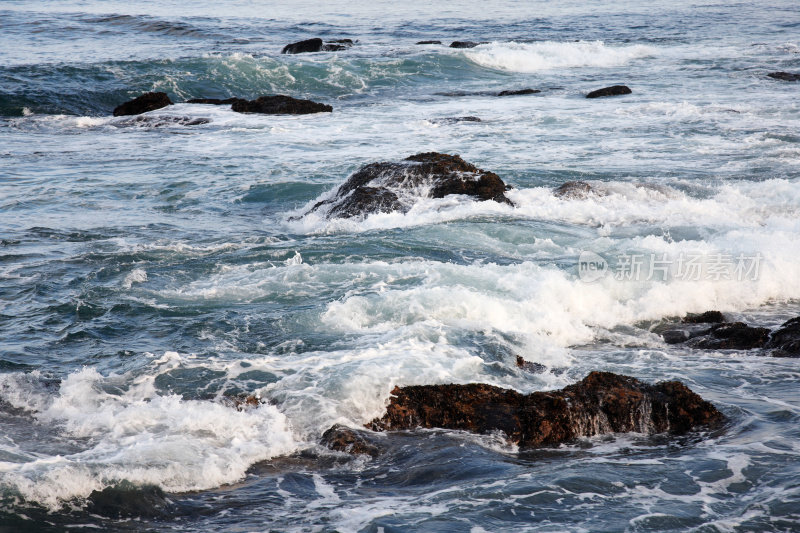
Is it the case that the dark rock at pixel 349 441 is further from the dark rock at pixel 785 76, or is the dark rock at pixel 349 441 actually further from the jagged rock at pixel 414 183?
the dark rock at pixel 785 76

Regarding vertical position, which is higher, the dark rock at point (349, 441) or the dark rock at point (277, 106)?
the dark rock at point (277, 106)

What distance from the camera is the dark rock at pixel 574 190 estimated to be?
36.1ft

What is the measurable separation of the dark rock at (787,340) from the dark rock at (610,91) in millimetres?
15274

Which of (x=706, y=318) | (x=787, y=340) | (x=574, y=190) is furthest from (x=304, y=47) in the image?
(x=787, y=340)

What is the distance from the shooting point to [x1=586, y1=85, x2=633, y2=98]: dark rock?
20.9 meters

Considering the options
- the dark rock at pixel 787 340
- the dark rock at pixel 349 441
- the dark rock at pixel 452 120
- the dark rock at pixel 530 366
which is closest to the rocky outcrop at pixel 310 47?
the dark rock at pixel 452 120

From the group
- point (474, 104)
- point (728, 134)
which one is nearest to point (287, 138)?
point (474, 104)

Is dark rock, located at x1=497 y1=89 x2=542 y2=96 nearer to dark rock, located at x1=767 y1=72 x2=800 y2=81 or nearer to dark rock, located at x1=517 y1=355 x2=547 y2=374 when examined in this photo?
dark rock, located at x1=767 y1=72 x2=800 y2=81

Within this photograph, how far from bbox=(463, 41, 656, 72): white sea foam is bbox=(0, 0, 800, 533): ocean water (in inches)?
315

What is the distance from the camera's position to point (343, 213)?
10.4 metres

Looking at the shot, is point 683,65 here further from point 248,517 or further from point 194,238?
point 248,517

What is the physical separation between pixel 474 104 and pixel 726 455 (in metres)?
16.7

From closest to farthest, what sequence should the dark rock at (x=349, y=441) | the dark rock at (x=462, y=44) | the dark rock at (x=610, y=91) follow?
the dark rock at (x=349, y=441), the dark rock at (x=610, y=91), the dark rock at (x=462, y=44)

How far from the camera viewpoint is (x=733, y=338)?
21.4ft
